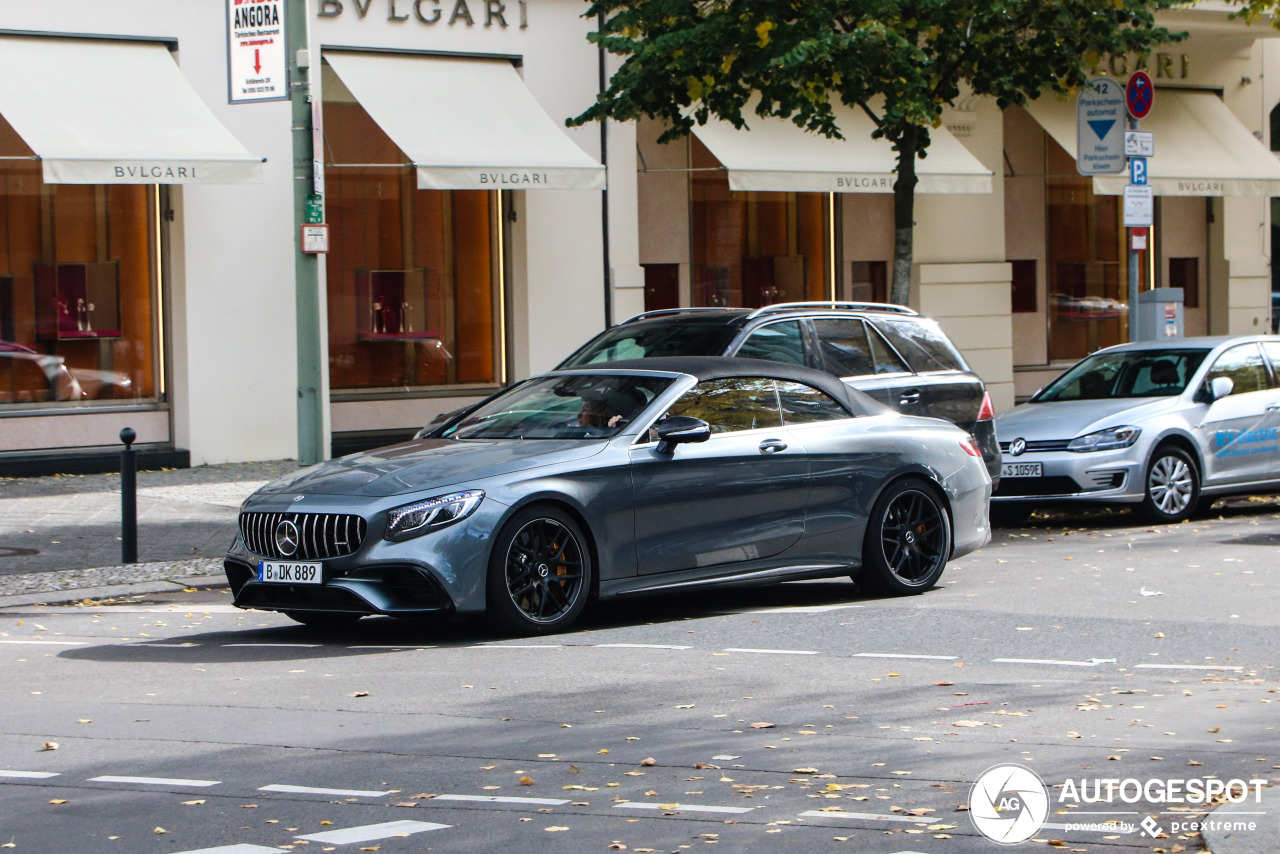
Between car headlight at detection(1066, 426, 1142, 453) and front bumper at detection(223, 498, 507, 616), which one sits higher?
car headlight at detection(1066, 426, 1142, 453)

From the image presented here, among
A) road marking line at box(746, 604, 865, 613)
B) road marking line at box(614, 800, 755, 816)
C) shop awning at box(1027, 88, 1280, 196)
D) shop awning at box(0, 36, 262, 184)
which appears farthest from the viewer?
shop awning at box(1027, 88, 1280, 196)

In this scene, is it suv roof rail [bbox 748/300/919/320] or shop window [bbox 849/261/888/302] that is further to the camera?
shop window [bbox 849/261/888/302]

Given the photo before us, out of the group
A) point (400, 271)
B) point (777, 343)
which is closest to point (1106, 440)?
point (777, 343)

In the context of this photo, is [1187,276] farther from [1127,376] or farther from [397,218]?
[397,218]

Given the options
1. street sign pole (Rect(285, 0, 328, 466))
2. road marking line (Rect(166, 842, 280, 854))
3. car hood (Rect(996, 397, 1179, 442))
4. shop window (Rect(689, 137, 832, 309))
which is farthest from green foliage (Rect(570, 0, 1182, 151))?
road marking line (Rect(166, 842, 280, 854))

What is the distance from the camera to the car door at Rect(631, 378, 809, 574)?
31.7ft

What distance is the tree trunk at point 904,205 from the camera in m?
18.2

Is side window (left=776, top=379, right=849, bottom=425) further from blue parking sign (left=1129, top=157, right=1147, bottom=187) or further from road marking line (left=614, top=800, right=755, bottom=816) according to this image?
blue parking sign (left=1129, top=157, right=1147, bottom=187)

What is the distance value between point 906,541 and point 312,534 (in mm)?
3690

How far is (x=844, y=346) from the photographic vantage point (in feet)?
43.5

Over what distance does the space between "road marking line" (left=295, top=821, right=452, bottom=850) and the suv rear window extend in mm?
8491

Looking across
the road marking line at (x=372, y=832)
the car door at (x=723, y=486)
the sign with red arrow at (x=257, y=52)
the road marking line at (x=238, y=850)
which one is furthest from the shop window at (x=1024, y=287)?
the road marking line at (x=238, y=850)

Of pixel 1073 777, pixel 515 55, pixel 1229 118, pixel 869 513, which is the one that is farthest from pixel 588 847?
pixel 1229 118

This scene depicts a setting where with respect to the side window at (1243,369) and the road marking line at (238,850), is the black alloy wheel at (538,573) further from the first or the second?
the side window at (1243,369)
